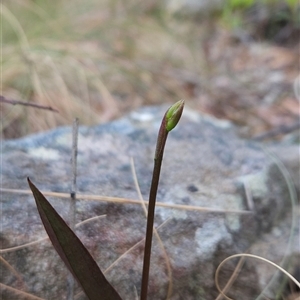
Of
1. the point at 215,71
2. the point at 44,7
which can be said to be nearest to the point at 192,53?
the point at 215,71

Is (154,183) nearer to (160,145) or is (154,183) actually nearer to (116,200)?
(160,145)

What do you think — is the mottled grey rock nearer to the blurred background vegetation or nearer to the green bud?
the green bud

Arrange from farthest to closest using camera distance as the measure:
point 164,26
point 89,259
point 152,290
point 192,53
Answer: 1. point 164,26
2. point 192,53
3. point 152,290
4. point 89,259

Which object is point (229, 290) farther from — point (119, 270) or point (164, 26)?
point (164, 26)

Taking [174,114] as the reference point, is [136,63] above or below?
below

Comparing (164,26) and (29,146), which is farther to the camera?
(164,26)

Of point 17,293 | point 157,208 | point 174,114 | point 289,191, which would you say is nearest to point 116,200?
point 157,208
